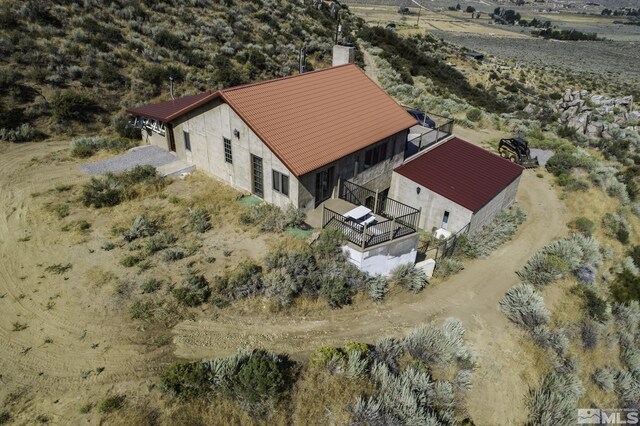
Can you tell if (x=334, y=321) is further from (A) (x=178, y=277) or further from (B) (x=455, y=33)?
(B) (x=455, y=33)

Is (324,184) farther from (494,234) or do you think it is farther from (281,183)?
(494,234)

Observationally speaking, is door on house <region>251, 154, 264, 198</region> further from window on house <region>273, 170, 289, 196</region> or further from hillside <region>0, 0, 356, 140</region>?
hillside <region>0, 0, 356, 140</region>

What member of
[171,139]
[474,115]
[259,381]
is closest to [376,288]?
[259,381]

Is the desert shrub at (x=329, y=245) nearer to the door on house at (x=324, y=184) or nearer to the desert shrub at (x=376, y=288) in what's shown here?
the desert shrub at (x=376, y=288)

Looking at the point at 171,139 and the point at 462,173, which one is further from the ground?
the point at 171,139

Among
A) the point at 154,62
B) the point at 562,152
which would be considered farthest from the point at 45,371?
the point at 562,152

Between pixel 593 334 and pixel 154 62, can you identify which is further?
pixel 154 62

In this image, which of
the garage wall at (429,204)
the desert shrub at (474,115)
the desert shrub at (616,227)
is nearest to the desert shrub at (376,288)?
the garage wall at (429,204)
